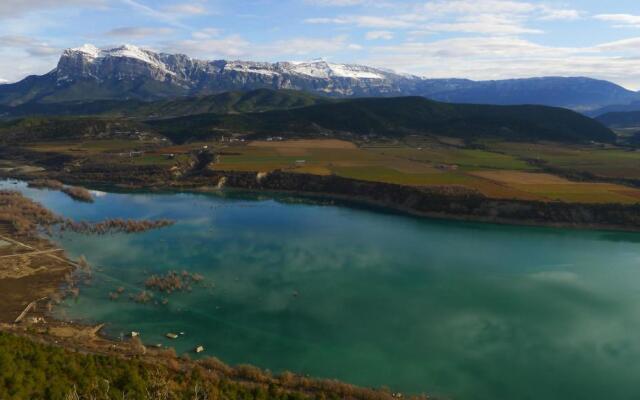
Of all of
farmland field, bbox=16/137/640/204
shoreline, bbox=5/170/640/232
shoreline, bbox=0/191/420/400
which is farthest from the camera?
farmland field, bbox=16/137/640/204

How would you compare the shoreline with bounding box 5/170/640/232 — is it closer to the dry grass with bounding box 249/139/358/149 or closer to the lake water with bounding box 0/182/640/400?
the lake water with bounding box 0/182/640/400

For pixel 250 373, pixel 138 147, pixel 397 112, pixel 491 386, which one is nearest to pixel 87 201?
pixel 138 147

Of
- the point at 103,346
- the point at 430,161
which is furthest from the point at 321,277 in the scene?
the point at 430,161

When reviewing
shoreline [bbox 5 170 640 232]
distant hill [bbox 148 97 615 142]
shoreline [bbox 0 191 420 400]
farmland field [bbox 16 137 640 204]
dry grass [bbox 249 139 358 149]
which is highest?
distant hill [bbox 148 97 615 142]

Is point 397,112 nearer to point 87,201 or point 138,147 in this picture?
point 138,147

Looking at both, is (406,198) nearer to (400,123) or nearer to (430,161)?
(430,161)

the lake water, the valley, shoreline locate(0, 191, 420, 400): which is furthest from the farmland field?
shoreline locate(0, 191, 420, 400)

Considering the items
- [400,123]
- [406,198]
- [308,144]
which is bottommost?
[406,198]

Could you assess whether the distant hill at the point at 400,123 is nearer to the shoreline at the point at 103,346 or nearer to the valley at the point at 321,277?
the valley at the point at 321,277
